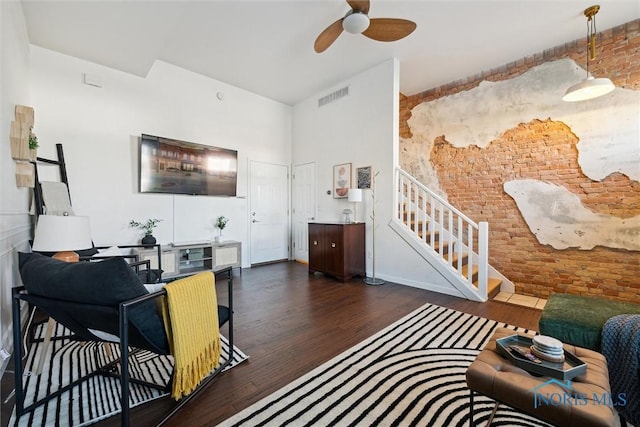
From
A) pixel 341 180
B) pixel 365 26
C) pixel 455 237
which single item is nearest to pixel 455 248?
pixel 455 237

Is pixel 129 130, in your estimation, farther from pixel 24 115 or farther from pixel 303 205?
pixel 303 205

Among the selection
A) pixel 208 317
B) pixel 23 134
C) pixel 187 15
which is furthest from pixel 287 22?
pixel 208 317

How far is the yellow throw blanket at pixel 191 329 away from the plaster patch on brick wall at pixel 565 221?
167 inches

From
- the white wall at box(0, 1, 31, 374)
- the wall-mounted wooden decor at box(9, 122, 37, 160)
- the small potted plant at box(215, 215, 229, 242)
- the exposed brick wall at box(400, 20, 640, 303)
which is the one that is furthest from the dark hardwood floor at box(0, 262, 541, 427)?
the wall-mounted wooden decor at box(9, 122, 37, 160)

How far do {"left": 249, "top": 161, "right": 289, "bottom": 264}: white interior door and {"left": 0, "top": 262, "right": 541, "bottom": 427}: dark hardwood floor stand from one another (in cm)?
101

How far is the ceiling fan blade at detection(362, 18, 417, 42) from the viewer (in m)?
2.75

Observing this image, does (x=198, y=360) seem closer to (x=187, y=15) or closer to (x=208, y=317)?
(x=208, y=317)

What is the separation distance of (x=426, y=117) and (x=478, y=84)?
3.01 ft

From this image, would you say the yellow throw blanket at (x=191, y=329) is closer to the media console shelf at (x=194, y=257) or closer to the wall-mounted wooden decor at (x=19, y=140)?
the wall-mounted wooden decor at (x=19, y=140)

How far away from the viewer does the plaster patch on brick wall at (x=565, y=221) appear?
10.3 ft

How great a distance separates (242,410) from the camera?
148 cm

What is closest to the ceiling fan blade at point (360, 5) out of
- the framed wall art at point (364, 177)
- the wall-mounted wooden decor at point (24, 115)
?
the framed wall art at point (364, 177)

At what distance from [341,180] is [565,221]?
324cm

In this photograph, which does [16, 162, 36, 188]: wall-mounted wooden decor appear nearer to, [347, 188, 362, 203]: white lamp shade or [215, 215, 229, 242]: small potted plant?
[215, 215, 229, 242]: small potted plant
